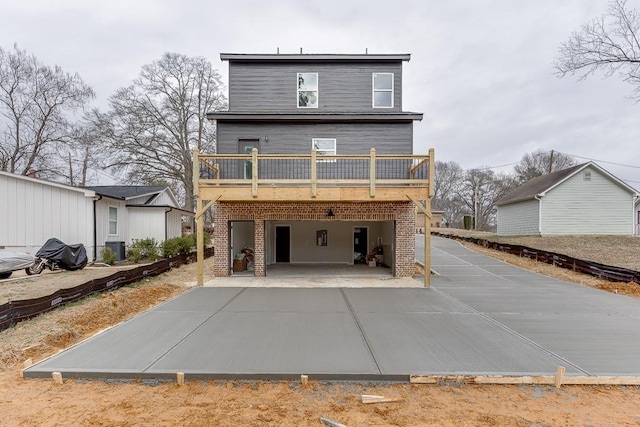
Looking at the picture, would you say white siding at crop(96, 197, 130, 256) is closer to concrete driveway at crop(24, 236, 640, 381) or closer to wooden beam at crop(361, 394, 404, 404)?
concrete driveway at crop(24, 236, 640, 381)

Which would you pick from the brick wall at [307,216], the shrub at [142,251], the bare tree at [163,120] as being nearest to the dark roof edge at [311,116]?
the brick wall at [307,216]

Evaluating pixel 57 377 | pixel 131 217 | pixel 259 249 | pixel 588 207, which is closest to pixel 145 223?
pixel 131 217

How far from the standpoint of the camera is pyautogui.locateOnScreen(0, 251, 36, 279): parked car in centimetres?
954

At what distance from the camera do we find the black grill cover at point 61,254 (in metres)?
11.0

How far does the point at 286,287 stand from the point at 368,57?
939cm

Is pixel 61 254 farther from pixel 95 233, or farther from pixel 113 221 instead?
pixel 113 221

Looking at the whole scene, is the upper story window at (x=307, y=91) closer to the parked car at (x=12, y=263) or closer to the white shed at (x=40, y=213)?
the white shed at (x=40, y=213)

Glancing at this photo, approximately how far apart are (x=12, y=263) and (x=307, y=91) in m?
11.4

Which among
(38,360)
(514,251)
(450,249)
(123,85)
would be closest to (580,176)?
(514,251)

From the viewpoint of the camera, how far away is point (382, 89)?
1258 centimetres

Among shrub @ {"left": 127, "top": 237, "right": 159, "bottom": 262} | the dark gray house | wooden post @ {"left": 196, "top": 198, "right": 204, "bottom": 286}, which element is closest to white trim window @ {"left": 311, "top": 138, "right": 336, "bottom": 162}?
the dark gray house

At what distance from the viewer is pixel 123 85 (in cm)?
2391

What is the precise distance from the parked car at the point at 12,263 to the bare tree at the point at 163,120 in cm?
1562

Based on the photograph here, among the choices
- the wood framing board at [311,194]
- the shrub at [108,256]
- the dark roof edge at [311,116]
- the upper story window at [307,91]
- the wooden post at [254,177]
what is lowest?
the shrub at [108,256]
